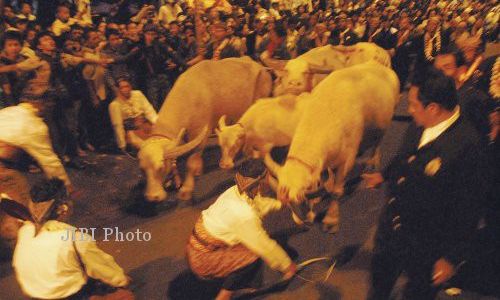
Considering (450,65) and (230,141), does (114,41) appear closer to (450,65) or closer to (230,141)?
(230,141)

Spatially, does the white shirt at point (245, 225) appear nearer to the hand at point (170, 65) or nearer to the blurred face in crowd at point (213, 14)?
the hand at point (170, 65)

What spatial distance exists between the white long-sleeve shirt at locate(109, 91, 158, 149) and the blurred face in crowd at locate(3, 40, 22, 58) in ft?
5.24

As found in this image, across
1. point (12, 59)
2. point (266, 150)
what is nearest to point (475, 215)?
point (266, 150)

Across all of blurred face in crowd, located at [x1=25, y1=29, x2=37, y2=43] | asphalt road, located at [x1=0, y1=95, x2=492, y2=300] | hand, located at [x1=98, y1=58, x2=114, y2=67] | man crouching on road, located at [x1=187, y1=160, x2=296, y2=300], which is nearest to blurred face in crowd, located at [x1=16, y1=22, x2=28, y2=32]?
Answer: blurred face in crowd, located at [x1=25, y1=29, x2=37, y2=43]

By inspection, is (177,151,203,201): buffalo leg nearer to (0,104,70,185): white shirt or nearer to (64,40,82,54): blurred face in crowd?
(0,104,70,185): white shirt

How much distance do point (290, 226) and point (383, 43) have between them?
722 centimetres

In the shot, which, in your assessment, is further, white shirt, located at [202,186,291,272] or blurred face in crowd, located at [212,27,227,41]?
blurred face in crowd, located at [212,27,227,41]

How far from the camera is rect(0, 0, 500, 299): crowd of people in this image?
314cm

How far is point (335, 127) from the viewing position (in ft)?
16.5

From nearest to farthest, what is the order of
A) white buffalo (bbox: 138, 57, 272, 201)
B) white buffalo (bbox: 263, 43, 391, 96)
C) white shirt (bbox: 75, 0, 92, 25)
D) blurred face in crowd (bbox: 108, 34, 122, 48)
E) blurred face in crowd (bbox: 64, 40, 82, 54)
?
white buffalo (bbox: 138, 57, 272, 201), white buffalo (bbox: 263, 43, 391, 96), blurred face in crowd (bbox: 64, 40, 82, 54), blurred face in crowd (bbox: 108, 34, 122, 48), white shirt (bbox: 75, 0, 92, 25)

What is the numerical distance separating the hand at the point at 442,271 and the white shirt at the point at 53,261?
2.18 metres

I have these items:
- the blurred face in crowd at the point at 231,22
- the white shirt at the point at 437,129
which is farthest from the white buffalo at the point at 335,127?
the blurred face in crowd at the point at 231,22

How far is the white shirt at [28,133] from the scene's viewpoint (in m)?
4.18

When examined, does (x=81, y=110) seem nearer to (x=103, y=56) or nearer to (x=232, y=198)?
(x=103, y=56)
